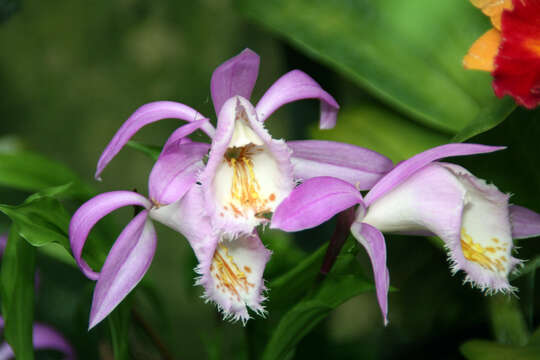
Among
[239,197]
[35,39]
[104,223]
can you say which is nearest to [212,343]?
[104,223]

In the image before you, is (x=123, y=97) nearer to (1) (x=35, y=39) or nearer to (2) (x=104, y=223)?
(1) (x=35, y=39)

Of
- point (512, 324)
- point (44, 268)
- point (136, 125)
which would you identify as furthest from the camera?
point (44, 268)

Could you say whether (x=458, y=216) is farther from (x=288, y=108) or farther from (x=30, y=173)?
(x=288, y=108)

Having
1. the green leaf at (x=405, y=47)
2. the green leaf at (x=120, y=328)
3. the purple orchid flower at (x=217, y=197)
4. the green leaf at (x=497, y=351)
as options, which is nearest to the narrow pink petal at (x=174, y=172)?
the purple orchid flower at (x=217, y=197)

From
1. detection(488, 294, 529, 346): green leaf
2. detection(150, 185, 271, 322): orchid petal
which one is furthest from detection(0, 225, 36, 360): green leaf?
detection(488, 294, 529, 346): green leaf

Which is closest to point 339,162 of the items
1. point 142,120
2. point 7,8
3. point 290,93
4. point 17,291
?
point 290,93

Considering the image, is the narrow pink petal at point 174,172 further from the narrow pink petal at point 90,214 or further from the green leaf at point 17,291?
the green leaf at point 17,291
